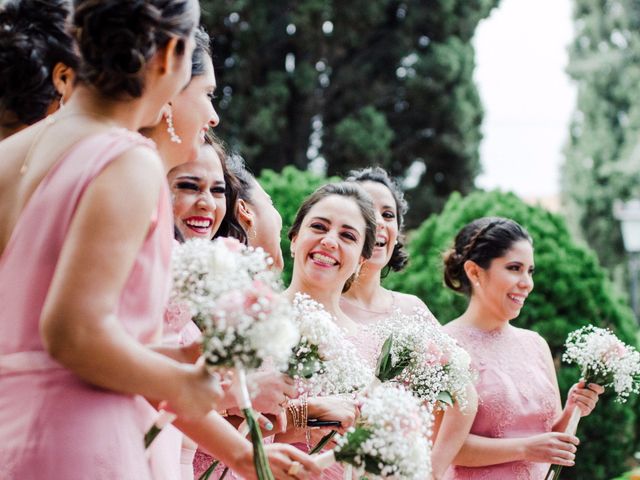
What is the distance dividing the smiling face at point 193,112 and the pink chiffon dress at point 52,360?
718 mm

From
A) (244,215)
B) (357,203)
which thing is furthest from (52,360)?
(357,203)

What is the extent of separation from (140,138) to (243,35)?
17.4 metres

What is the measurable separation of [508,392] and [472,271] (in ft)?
2.51

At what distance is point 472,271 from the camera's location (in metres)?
5.17

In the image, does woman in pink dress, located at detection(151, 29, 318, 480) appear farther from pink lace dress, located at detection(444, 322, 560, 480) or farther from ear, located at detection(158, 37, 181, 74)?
pink lace dress, located at detection(444, 322, 560, 480)

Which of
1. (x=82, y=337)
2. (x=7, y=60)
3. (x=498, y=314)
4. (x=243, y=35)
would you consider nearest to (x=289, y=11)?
(x=243, y=35)

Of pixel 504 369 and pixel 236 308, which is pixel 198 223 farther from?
pixel 504 369

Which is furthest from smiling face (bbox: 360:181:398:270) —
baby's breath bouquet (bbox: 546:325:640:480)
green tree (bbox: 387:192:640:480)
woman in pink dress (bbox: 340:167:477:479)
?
green tree (bbox: 387:192:640:480)

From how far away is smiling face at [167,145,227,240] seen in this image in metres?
3.49

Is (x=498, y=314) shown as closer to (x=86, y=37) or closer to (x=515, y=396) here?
(x=515, y=396)

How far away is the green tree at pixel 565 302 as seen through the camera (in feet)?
25.5

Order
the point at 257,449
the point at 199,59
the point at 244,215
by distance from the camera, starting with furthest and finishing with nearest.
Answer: the point at 244,215, the point at 199,59, the point at 257,449

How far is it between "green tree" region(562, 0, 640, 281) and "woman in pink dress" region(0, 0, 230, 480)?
25079 mm

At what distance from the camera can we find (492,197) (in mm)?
8422
